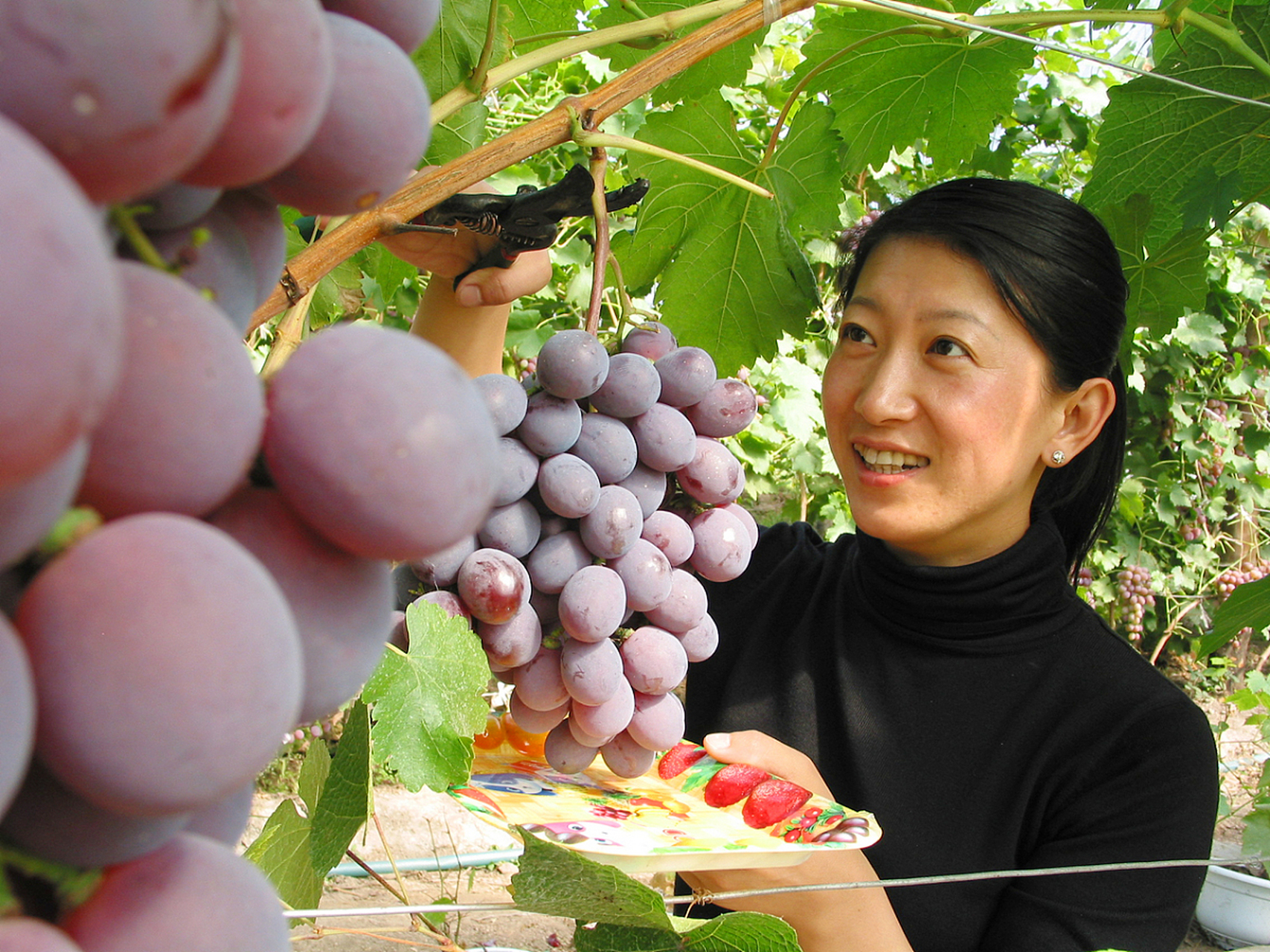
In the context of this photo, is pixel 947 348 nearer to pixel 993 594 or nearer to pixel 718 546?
pixel 993 594

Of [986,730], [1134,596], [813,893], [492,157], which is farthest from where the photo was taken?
[1134,596]

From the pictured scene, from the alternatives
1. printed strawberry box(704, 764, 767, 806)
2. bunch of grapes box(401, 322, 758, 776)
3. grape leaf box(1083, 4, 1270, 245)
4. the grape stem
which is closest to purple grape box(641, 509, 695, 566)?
bunch of grapes box(401, 322, 758, 776)

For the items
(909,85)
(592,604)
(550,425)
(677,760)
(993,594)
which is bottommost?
(677,760)

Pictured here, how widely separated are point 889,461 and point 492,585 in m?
0.67

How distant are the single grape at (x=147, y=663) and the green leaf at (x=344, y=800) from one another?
0.46 meters

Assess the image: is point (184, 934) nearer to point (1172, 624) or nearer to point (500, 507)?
point (500, 507)

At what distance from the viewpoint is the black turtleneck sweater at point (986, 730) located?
1.10 metres

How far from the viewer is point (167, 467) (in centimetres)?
19

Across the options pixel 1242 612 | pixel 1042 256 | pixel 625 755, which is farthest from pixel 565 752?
pixel 1242 612

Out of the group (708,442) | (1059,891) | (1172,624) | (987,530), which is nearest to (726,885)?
(1059,891)

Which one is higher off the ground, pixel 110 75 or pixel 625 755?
pixel 110 75

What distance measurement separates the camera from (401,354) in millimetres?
210

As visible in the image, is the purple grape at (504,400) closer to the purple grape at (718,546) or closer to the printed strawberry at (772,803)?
the purple grape at (718,546)

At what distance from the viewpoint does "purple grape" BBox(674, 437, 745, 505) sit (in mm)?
800
